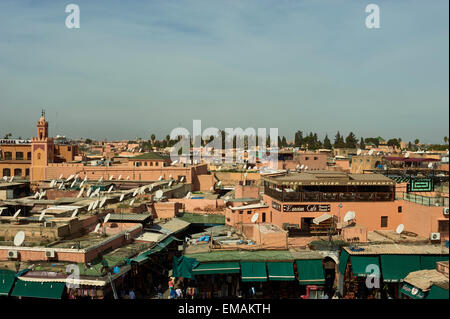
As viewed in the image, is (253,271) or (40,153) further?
(40,153)

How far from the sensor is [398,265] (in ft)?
43.6

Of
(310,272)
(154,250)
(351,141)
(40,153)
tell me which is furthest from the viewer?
(351,141)

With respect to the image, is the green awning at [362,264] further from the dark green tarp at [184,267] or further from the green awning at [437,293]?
the dark green tarp at [184,267]

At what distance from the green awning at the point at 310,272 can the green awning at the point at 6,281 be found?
27.9ft

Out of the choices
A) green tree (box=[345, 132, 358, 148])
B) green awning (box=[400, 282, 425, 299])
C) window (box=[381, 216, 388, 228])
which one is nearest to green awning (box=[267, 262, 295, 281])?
green awning (box=[400, 282, 425, 299])

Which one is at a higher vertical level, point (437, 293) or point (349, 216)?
point (349, 216)

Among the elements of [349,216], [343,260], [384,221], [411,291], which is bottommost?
[411,291]

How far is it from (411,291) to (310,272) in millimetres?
2945

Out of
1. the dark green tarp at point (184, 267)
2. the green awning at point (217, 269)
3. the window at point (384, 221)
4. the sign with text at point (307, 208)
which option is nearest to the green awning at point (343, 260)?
the sign with text at point (307, 208)

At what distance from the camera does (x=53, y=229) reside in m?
13.9

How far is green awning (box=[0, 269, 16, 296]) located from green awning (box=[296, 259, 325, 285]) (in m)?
8.49

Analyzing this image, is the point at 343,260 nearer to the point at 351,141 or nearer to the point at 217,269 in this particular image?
the point at 217,269

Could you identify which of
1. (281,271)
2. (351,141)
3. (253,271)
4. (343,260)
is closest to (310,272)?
(281,271)

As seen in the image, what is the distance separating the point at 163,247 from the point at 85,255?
3.61 m
